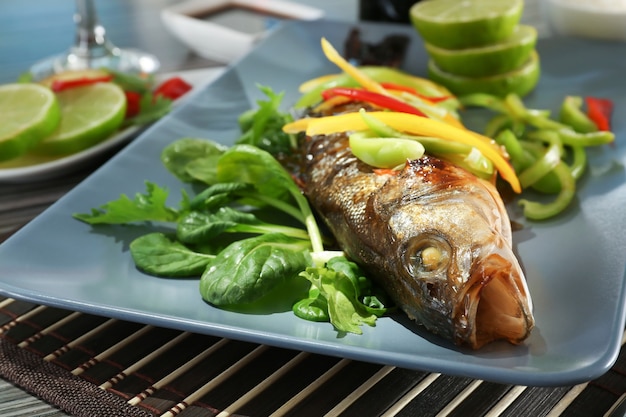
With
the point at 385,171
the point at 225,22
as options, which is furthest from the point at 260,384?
the point at 225,22

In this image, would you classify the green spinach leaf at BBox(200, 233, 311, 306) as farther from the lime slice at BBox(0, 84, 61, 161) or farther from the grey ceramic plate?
the lime slice at BBox(0, 84, 61, 161)

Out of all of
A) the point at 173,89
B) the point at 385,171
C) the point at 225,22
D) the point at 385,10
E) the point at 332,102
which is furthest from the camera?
the point at 225,22

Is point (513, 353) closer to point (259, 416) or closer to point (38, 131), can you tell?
point (259, 416)

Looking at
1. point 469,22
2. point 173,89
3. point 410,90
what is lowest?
point 173,89

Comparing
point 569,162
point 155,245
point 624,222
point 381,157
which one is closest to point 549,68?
point 569,162

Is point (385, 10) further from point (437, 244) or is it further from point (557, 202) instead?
point (437, 244)

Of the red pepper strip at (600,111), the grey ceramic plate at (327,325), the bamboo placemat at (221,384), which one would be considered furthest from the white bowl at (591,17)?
the bamboo placemat at (221,384)
